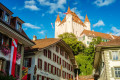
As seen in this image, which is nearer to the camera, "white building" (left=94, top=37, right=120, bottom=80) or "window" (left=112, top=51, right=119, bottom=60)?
"white building" (left=94, top=37, right=120, bottom=80)

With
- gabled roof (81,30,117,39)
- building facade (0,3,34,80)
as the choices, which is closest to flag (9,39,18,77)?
building facade (0,3,34,80)

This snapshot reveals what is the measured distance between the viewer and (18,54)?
22156 millimetres

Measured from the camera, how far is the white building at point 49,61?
96.8 feet

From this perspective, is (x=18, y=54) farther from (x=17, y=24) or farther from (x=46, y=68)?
(x=46, y=68)

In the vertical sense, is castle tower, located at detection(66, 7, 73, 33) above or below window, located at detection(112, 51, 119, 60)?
above

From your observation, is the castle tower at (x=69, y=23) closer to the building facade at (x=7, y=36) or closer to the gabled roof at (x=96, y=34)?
the gabled roof at (x=96, y=34)

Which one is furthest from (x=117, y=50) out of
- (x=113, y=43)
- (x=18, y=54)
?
(x=18, y=54)

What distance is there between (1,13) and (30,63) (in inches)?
480

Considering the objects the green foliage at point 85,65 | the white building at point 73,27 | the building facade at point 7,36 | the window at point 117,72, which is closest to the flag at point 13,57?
the building facade at point 7,36

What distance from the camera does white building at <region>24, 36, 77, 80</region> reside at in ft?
96.8

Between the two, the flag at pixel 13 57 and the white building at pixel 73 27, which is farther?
the white building at pixel 73 27

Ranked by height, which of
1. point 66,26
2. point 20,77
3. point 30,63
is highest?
point 66,26

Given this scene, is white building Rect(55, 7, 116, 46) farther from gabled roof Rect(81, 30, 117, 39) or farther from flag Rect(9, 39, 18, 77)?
flag Rect(9, 39, 18, 77)

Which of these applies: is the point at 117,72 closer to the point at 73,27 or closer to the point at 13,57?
the point at 13,57
